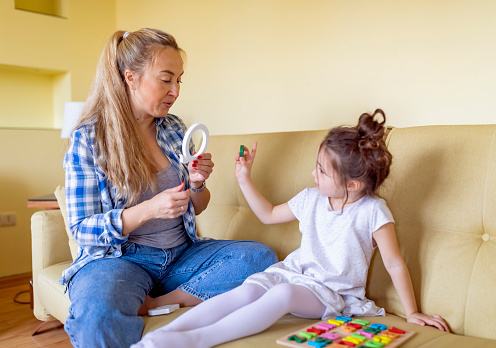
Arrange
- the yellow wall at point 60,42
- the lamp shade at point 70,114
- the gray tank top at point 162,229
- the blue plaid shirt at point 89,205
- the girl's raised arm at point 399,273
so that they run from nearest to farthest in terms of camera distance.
A: the girl's raised arm at point 399,273
the blue plaid shirt at point 89,205
the gray tank top at point 162,229
the lamp shade at point 70,114
the yellow wall at point 60,42

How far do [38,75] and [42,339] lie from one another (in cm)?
209

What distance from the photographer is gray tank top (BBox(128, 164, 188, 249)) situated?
5.11 feet

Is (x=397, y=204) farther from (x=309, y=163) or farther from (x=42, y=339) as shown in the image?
(x=42, y=339)

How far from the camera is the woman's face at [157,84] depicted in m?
1.60

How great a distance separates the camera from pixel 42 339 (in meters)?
2.20

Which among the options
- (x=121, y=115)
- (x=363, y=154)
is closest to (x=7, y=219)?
(x=121, y=115)

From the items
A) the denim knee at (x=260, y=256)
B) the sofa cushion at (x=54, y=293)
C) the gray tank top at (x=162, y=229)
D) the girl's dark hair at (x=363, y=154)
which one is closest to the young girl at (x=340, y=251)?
the girl's dark hair at (x=363, y=154)

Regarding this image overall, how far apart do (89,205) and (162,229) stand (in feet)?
0.84

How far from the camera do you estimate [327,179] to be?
1433 mm

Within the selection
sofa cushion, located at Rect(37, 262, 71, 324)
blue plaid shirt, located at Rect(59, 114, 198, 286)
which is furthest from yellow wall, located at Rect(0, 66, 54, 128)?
blue plaid shirt, located at Rect(59, 114, 198, 286)

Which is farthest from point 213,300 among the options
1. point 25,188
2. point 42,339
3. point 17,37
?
point 17,37

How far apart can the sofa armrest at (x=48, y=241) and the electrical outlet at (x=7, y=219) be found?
128cm

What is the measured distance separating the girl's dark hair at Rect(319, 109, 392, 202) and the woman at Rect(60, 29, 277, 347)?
17.0 inches

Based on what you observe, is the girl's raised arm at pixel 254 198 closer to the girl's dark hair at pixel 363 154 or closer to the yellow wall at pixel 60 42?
the girl's dark hair at pixel 363 154
